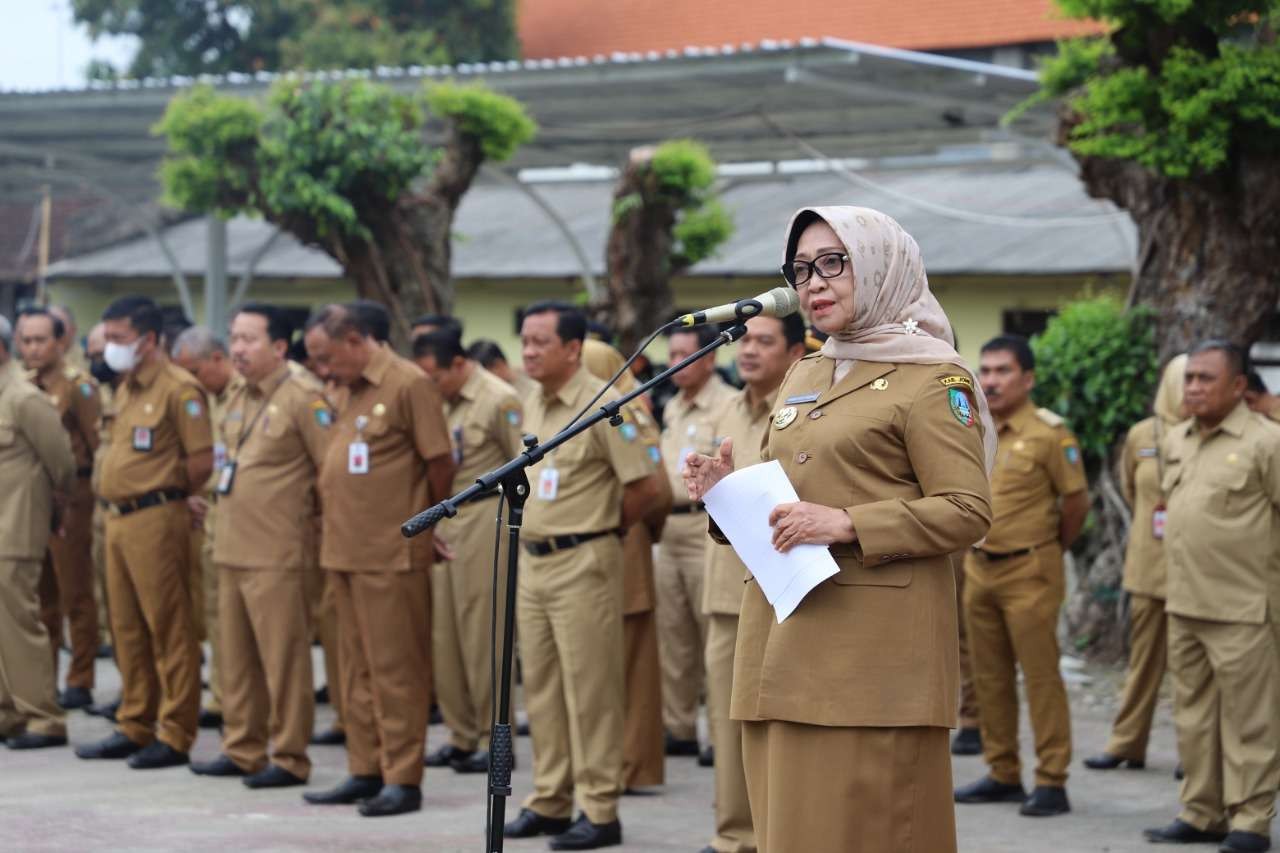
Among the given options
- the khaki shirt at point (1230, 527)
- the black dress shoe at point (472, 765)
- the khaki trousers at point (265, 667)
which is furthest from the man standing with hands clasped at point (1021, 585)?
the khaki trousers at point (265, 667)

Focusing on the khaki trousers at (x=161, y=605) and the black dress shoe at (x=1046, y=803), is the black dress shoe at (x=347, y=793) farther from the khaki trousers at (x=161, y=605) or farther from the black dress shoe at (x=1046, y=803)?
the black dress shoe at (x=1046, y=803)

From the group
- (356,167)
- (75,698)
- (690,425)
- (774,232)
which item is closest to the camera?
(690,425)

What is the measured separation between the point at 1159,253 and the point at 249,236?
19.6 meters

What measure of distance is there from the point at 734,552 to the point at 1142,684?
2943 millimetres

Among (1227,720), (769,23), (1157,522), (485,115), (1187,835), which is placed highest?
(769,23)

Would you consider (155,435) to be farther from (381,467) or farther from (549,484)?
(549,484)

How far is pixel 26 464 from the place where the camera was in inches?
350

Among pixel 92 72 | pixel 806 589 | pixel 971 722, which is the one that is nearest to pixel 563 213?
pixel 92 72

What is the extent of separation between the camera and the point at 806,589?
396 cm

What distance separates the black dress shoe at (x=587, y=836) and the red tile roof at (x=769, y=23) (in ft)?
54.2

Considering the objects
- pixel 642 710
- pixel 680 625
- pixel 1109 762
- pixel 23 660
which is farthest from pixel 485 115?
pixel 1109 762

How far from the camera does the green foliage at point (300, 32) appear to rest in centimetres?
2619

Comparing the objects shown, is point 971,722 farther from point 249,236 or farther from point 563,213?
point 249,236

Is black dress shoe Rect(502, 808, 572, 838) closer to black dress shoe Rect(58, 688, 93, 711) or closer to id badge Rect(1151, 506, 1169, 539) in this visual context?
id badge Rect(1151, 506, 1169, 539)
